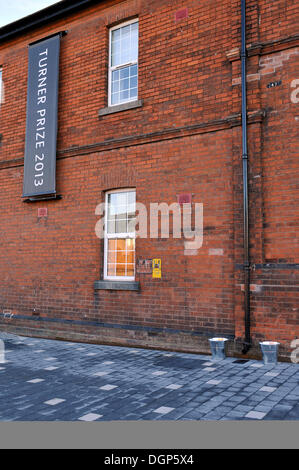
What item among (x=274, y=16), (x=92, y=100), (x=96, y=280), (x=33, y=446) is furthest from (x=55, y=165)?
(x=33, y=446)

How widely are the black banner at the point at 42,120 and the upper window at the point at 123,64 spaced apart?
1443 mm

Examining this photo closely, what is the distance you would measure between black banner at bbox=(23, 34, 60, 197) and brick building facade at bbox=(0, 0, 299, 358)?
21cm

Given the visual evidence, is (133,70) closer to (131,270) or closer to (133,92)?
(133,92)

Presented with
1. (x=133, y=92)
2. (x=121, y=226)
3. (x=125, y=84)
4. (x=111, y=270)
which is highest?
(x=125, y=84)

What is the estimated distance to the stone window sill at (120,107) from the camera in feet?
27.7

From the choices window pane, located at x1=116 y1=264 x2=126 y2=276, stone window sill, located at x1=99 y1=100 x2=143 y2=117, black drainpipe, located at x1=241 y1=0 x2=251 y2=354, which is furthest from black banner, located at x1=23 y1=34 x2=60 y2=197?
black drainpipe, located at x1=241 y1=0 x2=251 y2=354

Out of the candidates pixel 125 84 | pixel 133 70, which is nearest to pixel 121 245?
pixel 125 84

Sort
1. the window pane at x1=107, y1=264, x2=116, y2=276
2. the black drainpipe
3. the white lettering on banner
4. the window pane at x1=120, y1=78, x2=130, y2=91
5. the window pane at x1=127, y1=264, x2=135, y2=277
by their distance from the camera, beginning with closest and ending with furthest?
the black drainpipe → the window pane at x1=127, y1=264, x2=135, y2=277 → the window pane at x1=107, y1=264, x2=116, y2=276 → the window pane at x1=120, y1=78, x2=130, y2=91 → the white lettering on banner

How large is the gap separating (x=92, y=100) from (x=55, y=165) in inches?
68.1

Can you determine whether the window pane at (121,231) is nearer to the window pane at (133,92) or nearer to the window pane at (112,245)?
the window pane at (112,245)

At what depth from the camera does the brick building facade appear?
679 cm

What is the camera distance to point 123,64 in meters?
8.95

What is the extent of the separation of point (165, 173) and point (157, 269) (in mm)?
1916

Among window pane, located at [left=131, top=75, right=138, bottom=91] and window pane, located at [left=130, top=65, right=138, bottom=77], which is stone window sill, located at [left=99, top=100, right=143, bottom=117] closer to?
window pane, located at [left=131, top=75, right=138, bottom=91]
